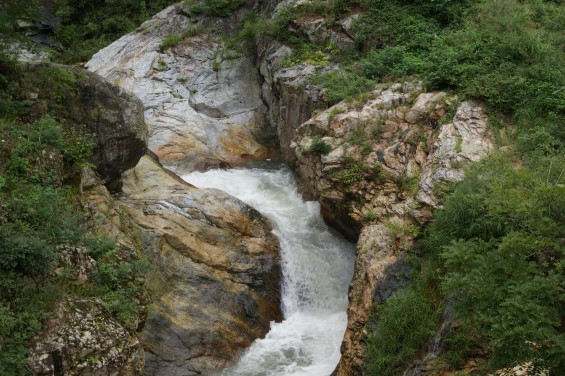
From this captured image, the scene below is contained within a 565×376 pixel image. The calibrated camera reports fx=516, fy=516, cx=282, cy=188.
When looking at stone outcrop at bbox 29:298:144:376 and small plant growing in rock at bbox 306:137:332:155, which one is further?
small plant growing in rock at bbox 306:137:332:155

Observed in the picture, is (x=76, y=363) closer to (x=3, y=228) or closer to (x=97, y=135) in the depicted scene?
(x=3, y=228)

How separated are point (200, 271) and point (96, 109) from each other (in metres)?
5.31

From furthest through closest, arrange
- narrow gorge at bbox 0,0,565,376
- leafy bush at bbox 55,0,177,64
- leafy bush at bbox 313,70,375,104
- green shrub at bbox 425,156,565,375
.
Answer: leafy bush at bbox 55,0,177,64 → leafy bush at bbox 313,70,375,104 → narrow gorge at bbox 0,0,565,376 → green shrub at bbox 425,156,565,375

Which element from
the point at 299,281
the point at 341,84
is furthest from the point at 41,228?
the point at 341,84

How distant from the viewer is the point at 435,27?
19.2 meters

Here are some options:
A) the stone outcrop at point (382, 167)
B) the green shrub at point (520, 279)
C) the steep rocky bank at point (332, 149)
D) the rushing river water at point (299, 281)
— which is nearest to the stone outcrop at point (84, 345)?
the steep rocky bank at point (332, 149)

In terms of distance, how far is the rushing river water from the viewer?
13516 mm

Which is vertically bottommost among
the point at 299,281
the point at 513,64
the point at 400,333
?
the point at 299,281

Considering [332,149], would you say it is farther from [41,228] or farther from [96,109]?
[41,228]

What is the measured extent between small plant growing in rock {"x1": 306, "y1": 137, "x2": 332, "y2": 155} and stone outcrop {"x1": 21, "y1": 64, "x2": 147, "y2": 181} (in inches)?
194

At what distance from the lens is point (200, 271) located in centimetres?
1476

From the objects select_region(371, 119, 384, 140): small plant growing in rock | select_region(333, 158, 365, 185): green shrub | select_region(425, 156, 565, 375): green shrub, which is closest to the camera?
select_region(425, 156, 565, 375): green shrub

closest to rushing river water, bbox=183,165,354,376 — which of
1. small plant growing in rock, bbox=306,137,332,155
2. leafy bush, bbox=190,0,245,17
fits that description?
small plant growing in rock, bbox=306,137,332,155

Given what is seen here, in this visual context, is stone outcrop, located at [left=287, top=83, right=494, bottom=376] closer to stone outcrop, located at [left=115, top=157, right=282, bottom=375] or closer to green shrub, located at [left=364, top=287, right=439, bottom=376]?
green shrub, located at [left=364, top=287, right=439, bottom=376]
